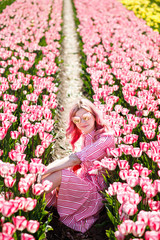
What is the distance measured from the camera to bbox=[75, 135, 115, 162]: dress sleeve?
2473 mm

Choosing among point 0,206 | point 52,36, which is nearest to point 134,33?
point 52,36

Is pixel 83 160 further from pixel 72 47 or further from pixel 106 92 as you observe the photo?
pixel 72 47

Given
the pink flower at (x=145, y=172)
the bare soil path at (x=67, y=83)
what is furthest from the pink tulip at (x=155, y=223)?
the bare soil path at (x=67, y=83)

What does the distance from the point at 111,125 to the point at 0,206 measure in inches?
64.6

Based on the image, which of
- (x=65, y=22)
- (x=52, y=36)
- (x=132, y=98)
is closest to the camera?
(x=132, y=98)

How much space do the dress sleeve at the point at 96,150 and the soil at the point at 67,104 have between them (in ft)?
1.69

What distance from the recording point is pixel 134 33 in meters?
8.59

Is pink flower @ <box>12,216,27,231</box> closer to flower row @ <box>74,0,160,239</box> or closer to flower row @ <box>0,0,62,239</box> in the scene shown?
flower row @ <box>0,0,62,239</box>

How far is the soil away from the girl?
0.07m

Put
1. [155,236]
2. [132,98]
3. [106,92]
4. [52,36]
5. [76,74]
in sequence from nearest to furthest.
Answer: [155,236] < [132,98] < [106,92] < [76,74] < [52,36]

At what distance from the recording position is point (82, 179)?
97.2 inches

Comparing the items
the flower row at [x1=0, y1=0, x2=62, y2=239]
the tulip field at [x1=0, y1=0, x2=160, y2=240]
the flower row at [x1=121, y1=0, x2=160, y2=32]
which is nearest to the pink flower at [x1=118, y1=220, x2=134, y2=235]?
the tulip field at [x1=0, y1=0, x2=160, y2=240]

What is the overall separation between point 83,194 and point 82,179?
0.12 m

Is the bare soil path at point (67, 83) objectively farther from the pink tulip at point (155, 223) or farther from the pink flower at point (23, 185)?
the pink tulip at point (155, 223)
